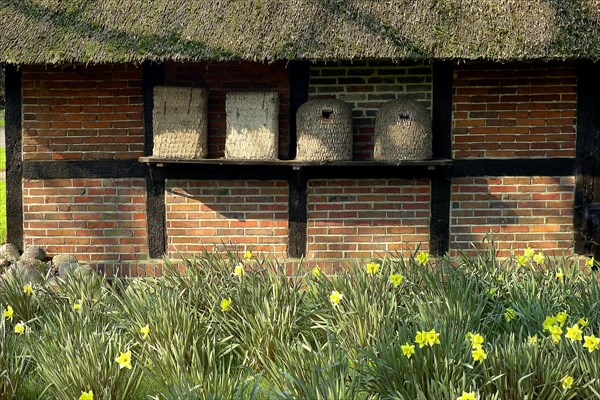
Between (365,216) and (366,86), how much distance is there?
3.57ft

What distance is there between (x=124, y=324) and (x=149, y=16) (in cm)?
283

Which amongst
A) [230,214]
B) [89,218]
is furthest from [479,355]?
[89,218]

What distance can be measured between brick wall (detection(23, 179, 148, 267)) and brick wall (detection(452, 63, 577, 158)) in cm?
278

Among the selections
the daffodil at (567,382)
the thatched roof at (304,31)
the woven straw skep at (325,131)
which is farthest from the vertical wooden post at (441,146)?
the daffodil at (567,382)

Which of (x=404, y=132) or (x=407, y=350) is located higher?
(x=404, y=132)

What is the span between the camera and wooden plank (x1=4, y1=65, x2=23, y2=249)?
6379 millimetres

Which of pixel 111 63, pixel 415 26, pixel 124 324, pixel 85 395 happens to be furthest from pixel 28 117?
pixel 85 395

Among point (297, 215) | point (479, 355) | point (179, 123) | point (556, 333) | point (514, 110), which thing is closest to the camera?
point (479, 355)

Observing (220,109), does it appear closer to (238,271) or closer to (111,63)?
(111,63)

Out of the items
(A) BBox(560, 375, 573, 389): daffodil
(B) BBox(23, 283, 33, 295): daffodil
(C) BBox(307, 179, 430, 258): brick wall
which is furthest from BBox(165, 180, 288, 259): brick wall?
(A) BBox(560, 375, 573, 389): daffodil

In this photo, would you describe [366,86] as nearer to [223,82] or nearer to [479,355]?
[223,82]

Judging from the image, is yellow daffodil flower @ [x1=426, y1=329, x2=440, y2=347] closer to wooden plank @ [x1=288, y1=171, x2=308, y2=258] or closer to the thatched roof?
the thatched roof

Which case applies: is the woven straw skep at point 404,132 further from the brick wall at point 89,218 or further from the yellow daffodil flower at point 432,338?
the yellow daffodil flower at point 432,338

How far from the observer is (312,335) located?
173 inches
